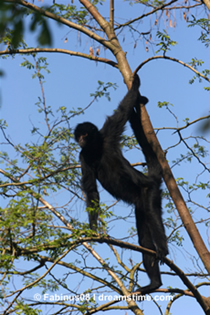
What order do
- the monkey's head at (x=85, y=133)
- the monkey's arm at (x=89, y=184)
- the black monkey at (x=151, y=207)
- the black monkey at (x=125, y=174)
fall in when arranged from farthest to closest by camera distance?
the monkey's head at (x=85, y=133)
the monkey's arm at (x=89, y=184)
the black monkey at (x=125, y=174)
the black monkey at (x=151, y=207)

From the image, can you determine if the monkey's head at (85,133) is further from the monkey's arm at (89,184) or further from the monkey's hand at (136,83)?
the monkey's hand at (136,83)

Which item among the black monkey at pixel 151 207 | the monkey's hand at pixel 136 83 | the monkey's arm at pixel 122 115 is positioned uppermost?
the monkey's hand at pixel 136 83

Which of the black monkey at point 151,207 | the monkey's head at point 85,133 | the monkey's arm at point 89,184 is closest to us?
the black monkey at point 151,207

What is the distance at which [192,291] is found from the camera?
646 centimetres

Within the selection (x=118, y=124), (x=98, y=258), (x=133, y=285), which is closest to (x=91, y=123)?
(x=118, y=124)

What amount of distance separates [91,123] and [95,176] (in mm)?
1363

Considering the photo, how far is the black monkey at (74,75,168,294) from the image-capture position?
7445 millimetres

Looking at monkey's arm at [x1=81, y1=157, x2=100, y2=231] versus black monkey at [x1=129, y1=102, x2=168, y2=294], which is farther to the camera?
monkey's arm at [x1=81, y1=157, x2=100, y2=231]

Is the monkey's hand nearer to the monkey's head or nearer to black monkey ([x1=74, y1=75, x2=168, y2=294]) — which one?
black monkey ([x1=74, y1=75, x2=168, y2=294])

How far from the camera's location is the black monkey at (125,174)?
7445mm

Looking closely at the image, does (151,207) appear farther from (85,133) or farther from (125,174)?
(85,133)

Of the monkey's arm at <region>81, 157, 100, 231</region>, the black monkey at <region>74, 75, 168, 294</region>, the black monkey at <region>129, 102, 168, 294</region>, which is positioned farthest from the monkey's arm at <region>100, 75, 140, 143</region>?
the monkey's arm at <region>81, 157, 100, 231</region>

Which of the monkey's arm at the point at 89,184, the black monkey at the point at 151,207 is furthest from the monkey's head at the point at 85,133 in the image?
the black monkey at the point at 151,207

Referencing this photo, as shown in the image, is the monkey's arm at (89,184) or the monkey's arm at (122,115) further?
the monkey's arm at (89,184)
